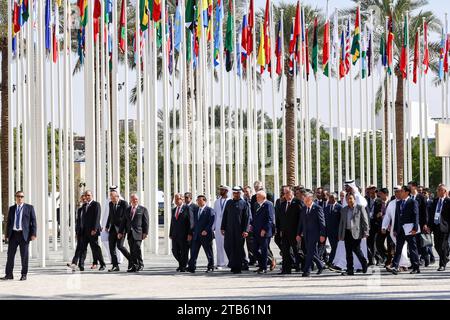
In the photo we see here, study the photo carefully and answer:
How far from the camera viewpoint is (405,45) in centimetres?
4441

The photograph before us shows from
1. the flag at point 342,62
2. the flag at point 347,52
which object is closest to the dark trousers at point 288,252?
the flag at point 342,62

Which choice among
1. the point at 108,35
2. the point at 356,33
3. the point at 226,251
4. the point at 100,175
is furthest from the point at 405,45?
the point at 226,251

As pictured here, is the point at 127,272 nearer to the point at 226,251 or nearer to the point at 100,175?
the point at 226,251

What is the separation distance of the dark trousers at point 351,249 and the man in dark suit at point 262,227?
1.71m

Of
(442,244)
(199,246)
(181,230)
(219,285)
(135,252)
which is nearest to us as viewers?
(219,285)

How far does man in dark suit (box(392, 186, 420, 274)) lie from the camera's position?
72.4 feet

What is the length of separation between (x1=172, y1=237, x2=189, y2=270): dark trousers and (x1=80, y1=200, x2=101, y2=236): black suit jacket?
1.65m

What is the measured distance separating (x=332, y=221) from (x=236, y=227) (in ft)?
6.50

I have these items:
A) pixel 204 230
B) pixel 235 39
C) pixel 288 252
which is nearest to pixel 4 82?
pixel 235 39

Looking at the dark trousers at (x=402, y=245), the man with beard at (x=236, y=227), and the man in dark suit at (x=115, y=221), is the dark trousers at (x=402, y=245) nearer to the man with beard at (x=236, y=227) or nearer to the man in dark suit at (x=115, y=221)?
the man with beard at (x=236, y=227)

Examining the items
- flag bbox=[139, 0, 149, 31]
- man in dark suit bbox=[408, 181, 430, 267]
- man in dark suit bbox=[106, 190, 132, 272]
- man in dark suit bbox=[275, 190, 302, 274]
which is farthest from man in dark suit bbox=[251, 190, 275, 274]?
flag bbox=[139, 0, 149, 31]

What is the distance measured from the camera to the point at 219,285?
20.0 meters

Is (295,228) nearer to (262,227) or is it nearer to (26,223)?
(262,227)
